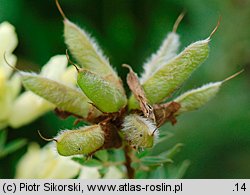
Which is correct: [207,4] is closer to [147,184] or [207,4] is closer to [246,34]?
[246,34]

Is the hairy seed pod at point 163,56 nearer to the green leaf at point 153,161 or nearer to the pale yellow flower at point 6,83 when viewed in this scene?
the green leaf at point 153,161

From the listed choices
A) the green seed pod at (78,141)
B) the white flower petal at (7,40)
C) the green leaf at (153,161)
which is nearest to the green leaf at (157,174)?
the green leaf at (153,161)

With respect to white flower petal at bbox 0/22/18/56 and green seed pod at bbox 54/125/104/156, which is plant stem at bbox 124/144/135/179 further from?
white flower petal at bbox 0/22/18/56

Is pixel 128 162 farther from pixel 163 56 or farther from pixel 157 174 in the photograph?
pixel 163 56

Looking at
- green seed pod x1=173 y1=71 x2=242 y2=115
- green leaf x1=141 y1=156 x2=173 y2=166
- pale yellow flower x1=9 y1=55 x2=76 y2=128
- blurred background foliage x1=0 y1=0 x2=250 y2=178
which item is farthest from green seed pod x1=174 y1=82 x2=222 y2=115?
blurred background foliage x1=0 y1=0 x2=250 y2=178

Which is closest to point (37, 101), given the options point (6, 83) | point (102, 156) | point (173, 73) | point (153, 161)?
point (6, 83)

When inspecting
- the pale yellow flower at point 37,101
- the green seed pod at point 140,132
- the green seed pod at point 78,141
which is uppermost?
the green seed pod at point 140,132

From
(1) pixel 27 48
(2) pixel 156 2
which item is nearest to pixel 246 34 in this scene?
(2) pixel 156 2
